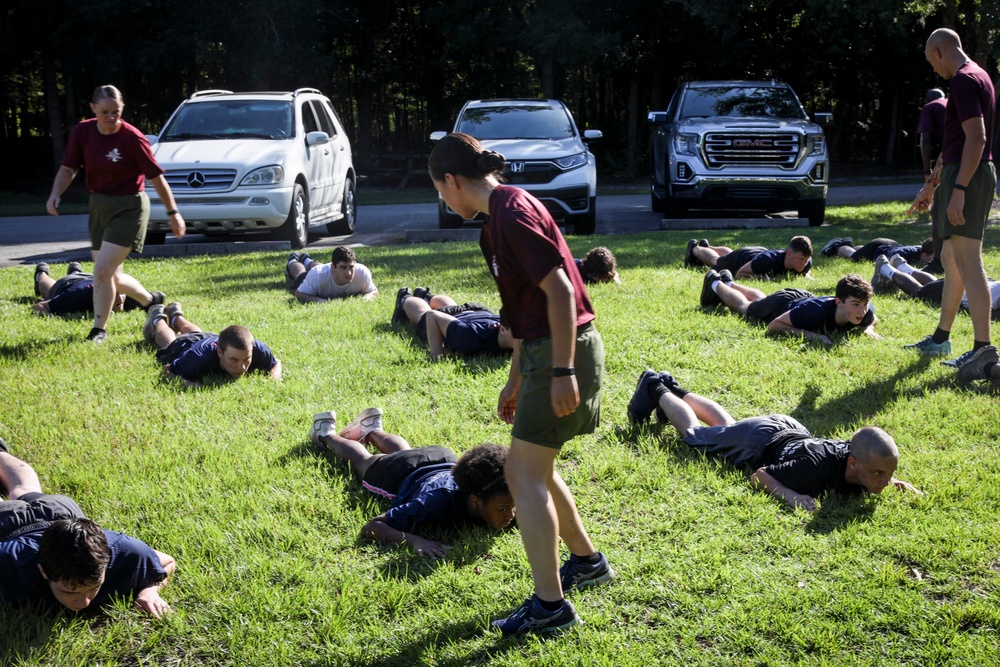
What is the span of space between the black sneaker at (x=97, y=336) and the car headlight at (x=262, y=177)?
16.8 ft

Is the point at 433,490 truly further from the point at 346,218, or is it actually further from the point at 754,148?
the point at 346,218

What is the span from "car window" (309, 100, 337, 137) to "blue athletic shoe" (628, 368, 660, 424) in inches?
419

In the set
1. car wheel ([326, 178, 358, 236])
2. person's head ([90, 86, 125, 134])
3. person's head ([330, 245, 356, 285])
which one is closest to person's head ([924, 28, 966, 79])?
person's head ([330, 245, 356, 285])

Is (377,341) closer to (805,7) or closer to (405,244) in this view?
(405,244)

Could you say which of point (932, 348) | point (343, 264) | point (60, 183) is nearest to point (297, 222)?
point (343, 264)

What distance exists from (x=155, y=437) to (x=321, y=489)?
1384mm

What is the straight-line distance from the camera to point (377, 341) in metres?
7.93

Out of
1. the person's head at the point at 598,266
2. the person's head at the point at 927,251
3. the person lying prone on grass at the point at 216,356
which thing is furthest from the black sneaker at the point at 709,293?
the person lying prone on grass at the point at 216,356

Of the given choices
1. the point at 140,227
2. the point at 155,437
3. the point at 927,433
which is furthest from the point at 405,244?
the point at 927,433

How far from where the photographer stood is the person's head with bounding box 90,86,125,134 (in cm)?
777

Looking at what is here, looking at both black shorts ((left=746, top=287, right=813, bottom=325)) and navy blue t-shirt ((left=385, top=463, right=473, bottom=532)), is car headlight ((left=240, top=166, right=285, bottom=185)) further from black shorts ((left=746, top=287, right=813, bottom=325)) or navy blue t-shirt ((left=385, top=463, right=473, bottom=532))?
navy blue t-shirt ((left=385, top=463, right=473, bottom=532))

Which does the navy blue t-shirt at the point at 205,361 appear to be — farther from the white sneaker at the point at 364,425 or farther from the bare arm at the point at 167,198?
the white sneaker at the point at 364,425

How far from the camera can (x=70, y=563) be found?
3664 mm

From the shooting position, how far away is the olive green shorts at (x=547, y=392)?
3.42 metres
